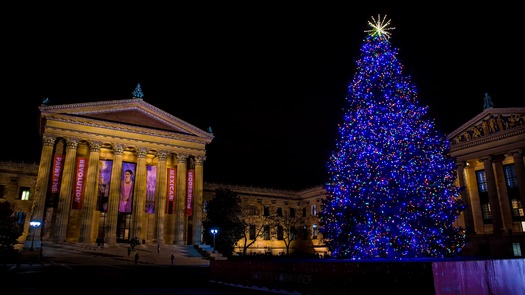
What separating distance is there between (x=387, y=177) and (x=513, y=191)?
33.8 m

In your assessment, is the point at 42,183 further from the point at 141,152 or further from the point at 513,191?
the point at 513,191

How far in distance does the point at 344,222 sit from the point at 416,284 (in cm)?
882

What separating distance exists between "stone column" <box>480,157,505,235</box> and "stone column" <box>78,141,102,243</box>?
43629 millimetres

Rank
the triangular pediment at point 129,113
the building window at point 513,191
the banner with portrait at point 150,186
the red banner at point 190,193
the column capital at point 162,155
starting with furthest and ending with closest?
the column capital at point 162,155 → the red banner at point 190,193 → the banner with portrait at point 150,186 → the triangular pediment at point 129,113 → the building window at point 513,191

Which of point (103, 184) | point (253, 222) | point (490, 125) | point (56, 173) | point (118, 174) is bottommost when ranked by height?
point (253, 222)

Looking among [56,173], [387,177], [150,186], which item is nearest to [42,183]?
[56,173]

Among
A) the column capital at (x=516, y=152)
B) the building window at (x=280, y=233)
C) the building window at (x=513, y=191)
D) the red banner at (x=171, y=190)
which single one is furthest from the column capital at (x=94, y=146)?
the building window at (x=513, y=191)

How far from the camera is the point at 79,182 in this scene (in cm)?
3859

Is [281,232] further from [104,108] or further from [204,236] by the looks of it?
[104,108]

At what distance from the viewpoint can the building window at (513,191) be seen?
40500mm

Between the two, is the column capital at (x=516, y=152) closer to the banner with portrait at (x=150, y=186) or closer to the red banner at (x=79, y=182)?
the banner with portrait at (x=150, y=186)

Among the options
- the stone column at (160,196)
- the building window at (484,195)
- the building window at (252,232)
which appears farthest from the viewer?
the building window at (252,232)

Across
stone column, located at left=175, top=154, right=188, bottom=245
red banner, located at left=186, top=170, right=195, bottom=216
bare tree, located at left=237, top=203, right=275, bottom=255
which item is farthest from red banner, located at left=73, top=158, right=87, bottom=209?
bare tree, located at left=237, top=203, right=275, bottom=255

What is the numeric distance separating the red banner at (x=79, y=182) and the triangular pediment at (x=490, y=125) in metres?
43.0
